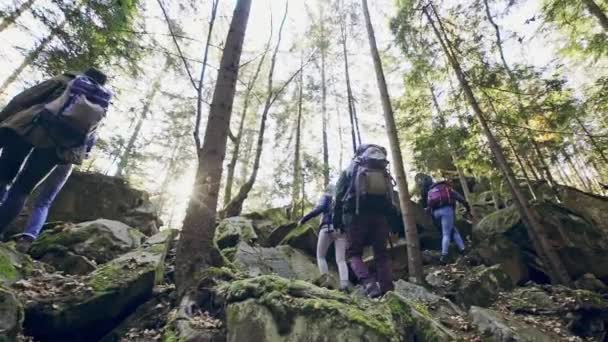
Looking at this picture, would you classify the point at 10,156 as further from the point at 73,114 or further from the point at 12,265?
the point at 12,265

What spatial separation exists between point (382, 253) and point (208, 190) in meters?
2.52

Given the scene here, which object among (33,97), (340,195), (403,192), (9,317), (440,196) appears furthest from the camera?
(440,196)

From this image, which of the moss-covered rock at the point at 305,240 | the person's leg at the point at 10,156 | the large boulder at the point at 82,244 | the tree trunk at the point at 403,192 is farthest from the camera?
the moss-covered rock at the point at 305,240

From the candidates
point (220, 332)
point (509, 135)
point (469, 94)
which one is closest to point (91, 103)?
point (220, 332)

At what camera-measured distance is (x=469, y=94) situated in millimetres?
8961

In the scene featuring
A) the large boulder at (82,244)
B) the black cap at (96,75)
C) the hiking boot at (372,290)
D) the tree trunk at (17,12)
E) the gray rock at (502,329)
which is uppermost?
the tree trunk at (17,12)

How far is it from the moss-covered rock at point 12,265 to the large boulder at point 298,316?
2.06 meters

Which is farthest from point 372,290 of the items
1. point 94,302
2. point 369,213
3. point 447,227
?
point 447,227

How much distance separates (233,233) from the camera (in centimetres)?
841

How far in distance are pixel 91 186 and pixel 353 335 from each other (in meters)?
8.49

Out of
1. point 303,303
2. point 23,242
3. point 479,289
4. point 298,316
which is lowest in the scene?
point 298,316

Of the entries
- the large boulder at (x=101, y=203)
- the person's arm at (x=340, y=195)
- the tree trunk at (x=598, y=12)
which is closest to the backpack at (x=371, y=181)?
the person's arm at (x=340, y=195)

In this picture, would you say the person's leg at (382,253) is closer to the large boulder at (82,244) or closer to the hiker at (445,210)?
the hiker at (445,210)

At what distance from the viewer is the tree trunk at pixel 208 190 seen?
4.24 meters
